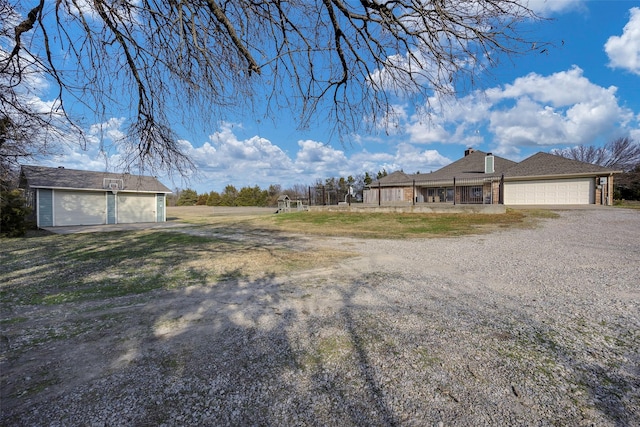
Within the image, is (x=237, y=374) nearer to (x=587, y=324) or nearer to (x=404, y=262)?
(x=587, y=324)

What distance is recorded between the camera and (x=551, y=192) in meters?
21.7

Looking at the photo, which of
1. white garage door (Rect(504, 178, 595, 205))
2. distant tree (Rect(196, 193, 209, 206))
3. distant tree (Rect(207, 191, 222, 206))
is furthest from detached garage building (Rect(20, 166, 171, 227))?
distant tree (Rect(196, 193, 209, 206))

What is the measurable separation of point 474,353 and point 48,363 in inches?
132

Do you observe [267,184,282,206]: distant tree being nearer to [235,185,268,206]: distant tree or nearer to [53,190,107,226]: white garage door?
[235,185,268,206]: distant tree

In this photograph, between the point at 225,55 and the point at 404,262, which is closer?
the point at 225,55

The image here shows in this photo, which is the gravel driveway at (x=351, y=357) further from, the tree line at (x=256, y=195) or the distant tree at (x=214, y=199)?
the distant tree at (x=214, y=199)

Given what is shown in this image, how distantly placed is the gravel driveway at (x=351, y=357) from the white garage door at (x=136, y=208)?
21.0 meters

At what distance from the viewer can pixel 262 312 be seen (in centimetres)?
334

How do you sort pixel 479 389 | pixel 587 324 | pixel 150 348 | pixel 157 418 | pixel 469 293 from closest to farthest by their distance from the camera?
pixel 157 418 → pixel 479 389 → pixel 150 348 → pixel 587 324 → pixel 469 293

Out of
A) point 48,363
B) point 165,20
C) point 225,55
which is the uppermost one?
point 165,20

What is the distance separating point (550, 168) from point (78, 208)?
33490mm

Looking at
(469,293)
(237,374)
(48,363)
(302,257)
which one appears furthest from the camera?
(302,257)

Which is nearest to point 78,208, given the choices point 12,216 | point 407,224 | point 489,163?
point 12,216

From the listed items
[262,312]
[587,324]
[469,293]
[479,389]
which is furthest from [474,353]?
[262,312]
